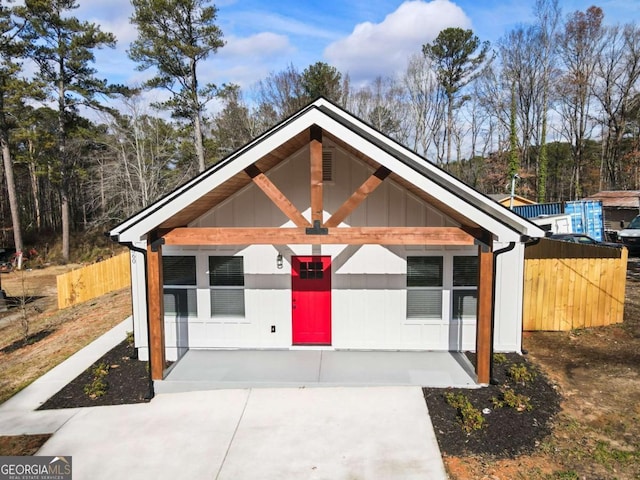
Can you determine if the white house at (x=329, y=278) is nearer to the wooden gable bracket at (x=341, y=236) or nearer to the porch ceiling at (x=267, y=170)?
the porch ceiling at (x=267, y=170)

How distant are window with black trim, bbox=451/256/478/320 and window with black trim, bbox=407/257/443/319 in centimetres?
30

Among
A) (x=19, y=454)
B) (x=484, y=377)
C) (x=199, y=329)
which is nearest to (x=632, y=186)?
(x=484, y=377)

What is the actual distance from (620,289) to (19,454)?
12.4 metres

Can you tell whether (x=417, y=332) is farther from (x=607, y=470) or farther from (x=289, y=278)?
(x=607, y=470)

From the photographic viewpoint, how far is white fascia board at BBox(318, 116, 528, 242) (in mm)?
6277

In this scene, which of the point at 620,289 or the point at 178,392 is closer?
the point at 178,392

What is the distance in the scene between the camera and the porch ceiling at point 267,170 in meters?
7.29

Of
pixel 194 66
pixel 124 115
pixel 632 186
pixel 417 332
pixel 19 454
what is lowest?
pixel 19 454

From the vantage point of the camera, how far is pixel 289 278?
8.63 metres

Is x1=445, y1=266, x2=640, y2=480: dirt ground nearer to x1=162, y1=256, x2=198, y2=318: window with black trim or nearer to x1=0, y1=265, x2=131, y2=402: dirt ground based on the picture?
x1=162, y1=256, x2=198, y2=318: window with black trim

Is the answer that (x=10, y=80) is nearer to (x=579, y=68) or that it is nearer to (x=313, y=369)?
(x=313, y=369)

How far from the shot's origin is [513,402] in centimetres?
641

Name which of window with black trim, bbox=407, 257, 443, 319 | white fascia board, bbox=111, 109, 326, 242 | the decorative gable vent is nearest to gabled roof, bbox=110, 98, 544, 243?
white fascia board, bbox=111, 109, 326, 242

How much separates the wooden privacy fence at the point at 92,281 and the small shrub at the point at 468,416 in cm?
1341
